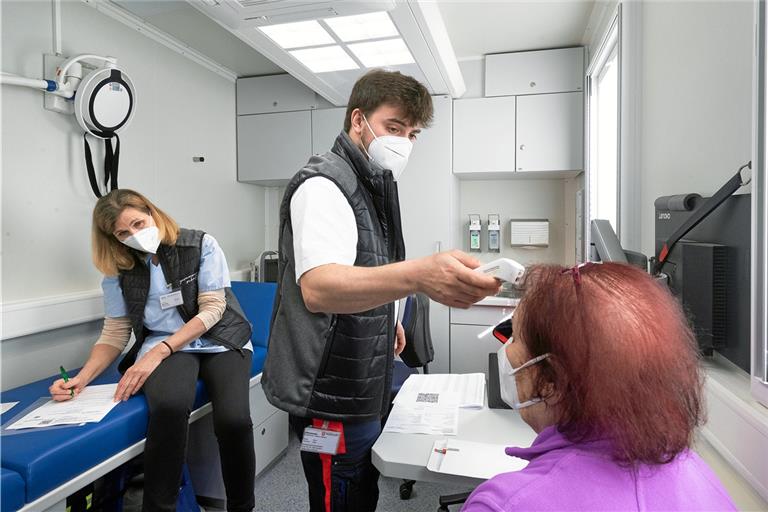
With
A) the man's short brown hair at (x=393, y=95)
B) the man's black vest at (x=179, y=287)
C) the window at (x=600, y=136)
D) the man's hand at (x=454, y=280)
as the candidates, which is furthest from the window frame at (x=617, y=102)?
the man's black vest at (x=179, y=287)

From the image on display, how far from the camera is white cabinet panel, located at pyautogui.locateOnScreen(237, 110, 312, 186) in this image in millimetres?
3521

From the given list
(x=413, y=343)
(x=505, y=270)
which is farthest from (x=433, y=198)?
(x=505, y=270)

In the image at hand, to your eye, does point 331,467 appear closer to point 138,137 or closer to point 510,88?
point 138,137

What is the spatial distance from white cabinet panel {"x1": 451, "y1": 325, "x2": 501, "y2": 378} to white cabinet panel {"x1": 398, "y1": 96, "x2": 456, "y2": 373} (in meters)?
0.06

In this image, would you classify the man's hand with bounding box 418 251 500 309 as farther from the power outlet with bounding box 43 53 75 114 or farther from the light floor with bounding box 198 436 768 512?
the power outlet with bounding box 43 53 75 114

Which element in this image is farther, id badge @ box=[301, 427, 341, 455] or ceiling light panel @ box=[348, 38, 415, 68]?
ceiling light panel @ box=[348, 38, 415, 68]

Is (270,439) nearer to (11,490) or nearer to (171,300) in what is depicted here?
(171,300)

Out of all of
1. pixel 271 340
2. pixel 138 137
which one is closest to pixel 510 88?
pixel 138 137

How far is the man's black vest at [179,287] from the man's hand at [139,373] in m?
0.19

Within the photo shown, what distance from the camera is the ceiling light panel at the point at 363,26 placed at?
84.3 inches

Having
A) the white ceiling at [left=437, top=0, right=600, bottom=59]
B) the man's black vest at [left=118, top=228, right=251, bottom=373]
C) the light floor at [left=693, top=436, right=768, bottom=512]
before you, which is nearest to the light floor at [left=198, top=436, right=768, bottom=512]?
the man's black vest at [left=118, top=228, right=251, bottom=373]

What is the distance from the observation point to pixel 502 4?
2.56m

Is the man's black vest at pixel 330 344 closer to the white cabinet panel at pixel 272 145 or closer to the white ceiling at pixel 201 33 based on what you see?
the white ceiling at pixel 201 33

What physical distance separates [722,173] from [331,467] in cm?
129
